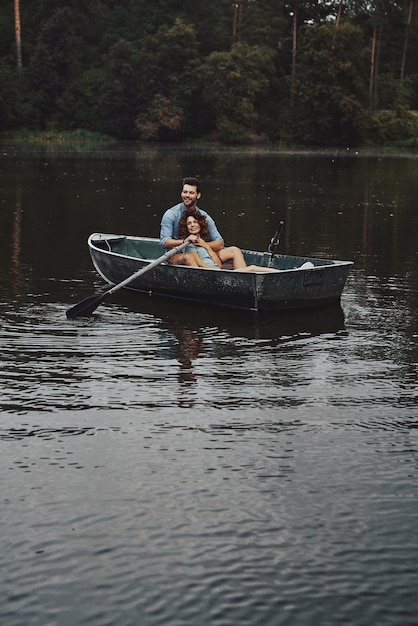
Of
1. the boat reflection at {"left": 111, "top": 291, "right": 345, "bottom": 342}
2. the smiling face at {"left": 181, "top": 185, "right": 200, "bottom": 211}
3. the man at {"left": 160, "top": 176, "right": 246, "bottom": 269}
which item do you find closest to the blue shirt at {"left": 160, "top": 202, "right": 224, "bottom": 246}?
the man at {"left": 160, "top": 176, "right": 246, "bottom": 269}

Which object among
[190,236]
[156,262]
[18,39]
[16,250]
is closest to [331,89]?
[18,39]

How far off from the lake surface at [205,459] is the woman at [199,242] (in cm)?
63

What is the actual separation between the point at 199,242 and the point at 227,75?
64.0 metres

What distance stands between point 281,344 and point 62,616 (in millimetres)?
5789

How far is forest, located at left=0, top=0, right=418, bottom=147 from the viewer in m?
74.1

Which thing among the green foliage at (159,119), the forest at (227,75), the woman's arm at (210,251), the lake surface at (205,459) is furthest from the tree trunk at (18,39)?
the woman's arm at (210,251)

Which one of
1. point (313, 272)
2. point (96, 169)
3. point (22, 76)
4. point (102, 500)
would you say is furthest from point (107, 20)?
point (102, 500)

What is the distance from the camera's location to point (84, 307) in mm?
11094

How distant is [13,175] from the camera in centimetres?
3525

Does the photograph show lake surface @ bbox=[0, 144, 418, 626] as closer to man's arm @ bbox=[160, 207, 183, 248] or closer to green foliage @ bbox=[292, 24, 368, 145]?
man's arm @ bbox=[160, 207, 183, 248]

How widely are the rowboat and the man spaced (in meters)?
0.19

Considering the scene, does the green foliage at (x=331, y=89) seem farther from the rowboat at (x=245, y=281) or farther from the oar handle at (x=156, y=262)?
the oar handle at (x=156, y=262)

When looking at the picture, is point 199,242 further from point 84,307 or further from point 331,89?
point 331,89

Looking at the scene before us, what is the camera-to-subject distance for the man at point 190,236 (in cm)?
1180
